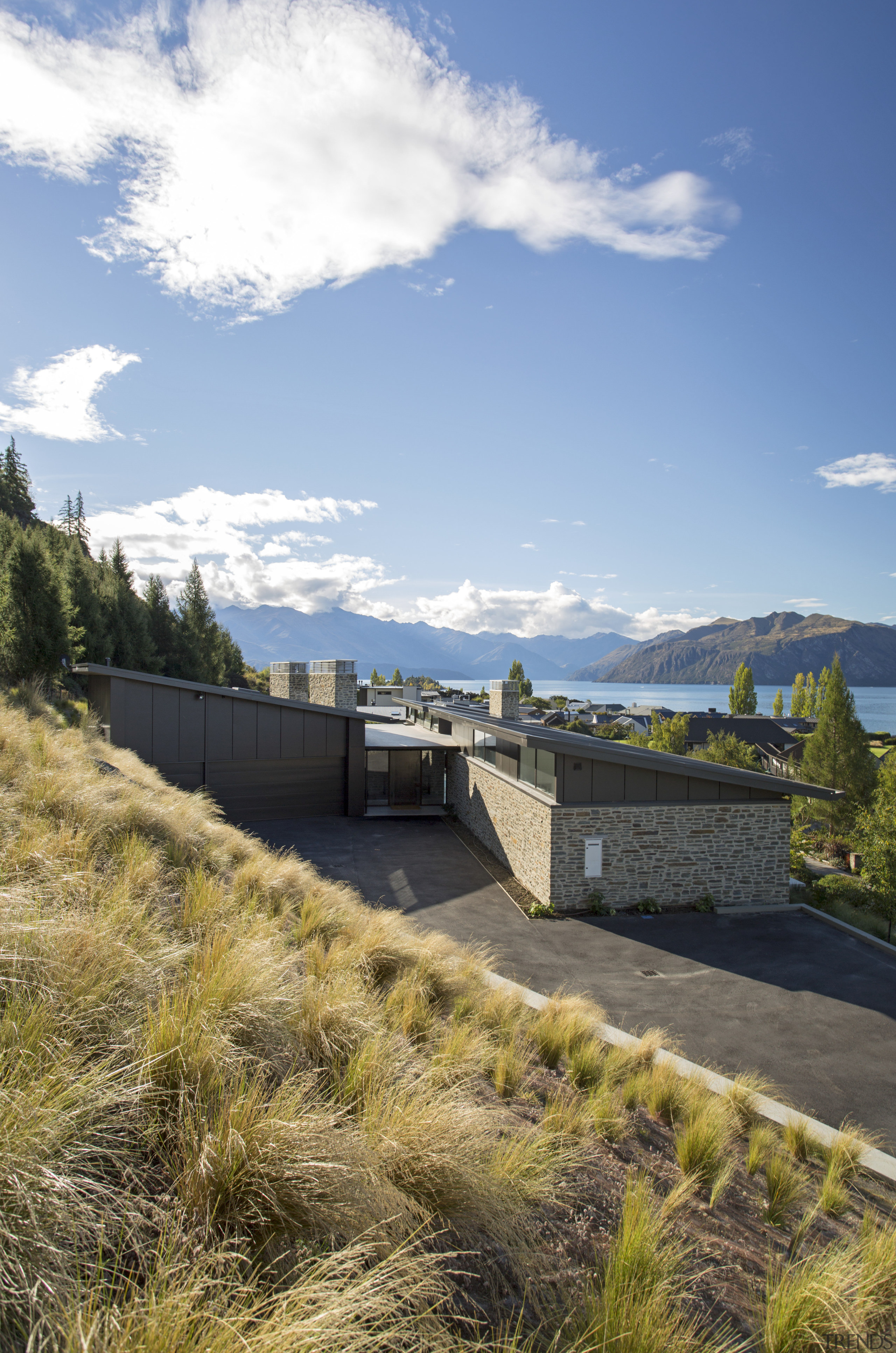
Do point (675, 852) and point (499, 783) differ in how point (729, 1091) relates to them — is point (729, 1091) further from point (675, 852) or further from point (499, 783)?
point (499, 783)

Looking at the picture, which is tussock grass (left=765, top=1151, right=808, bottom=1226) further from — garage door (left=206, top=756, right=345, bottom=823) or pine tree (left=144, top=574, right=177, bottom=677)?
pine tree (left=144, top=574, right=177, bottom=677)

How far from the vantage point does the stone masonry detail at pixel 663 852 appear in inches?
474

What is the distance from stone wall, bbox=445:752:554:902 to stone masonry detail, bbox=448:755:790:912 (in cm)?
5

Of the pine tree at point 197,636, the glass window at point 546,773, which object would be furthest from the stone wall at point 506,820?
the pine tree at point 197,636

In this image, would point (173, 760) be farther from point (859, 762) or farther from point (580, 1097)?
point (859, 762)

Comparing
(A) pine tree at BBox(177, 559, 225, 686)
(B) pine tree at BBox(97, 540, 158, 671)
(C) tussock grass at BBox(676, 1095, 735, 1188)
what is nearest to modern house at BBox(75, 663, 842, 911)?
(C) tussock grass at BBox(676, 1095, 735, 1188)

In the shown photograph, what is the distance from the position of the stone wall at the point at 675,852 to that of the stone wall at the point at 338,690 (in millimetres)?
10036

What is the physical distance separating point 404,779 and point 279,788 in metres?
4.18

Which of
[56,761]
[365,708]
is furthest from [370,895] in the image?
[365,708]

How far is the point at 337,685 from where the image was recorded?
20.5 metres

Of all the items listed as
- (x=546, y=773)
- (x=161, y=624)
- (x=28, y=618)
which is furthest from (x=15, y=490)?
(x=546, y=773)

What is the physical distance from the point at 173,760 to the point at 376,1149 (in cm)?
1566

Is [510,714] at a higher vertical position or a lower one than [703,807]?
higher

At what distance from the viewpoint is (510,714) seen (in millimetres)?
21047
